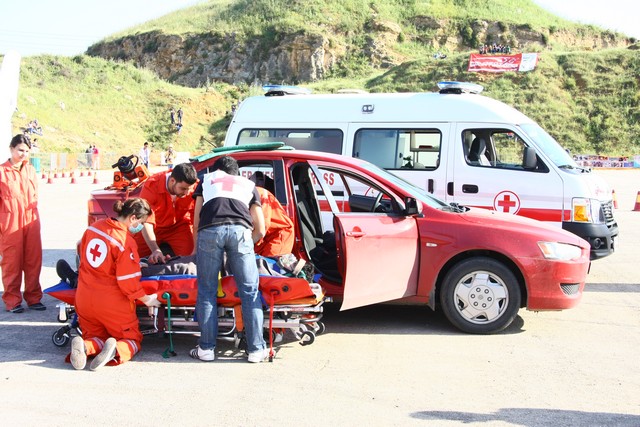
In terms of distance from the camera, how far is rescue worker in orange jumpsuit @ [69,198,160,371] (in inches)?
226

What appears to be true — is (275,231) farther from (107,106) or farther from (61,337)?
(107,106)

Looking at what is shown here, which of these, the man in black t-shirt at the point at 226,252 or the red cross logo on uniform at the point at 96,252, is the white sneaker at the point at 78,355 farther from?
the man in black t-shirt at the point at 226,252

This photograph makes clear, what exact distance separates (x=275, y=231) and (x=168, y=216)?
1.19 metres

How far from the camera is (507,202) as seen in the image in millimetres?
9180

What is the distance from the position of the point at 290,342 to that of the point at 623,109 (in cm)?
5322

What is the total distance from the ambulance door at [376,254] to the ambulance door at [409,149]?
2.97 metres

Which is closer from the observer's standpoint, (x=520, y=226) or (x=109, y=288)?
(x=109, y=288)

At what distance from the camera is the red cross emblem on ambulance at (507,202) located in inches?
360

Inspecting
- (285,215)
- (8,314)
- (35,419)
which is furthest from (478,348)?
(8,314)

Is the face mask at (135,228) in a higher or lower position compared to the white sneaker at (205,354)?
higher

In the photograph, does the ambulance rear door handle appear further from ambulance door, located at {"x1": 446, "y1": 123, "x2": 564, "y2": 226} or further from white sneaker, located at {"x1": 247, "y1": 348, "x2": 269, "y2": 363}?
white sneaker, located at {"x1": 247, "y1": 348, "x2": 269, "y2": 363}

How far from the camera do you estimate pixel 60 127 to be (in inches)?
1829

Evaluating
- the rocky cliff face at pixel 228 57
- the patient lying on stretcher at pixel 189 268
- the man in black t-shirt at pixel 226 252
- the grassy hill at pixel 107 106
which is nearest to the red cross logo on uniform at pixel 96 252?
the patient lying on stretcher at pixel 189 268

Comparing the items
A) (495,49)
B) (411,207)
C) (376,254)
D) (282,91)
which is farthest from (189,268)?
(495,49)
